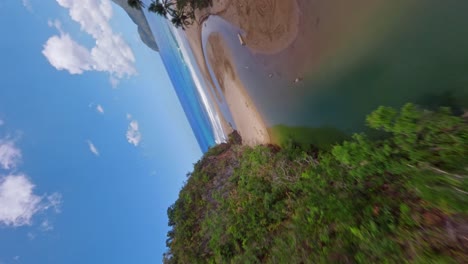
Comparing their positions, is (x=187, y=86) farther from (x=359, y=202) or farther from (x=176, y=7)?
(x=359, y=202)

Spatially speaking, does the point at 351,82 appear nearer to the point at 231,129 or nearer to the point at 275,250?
the point at 275,250

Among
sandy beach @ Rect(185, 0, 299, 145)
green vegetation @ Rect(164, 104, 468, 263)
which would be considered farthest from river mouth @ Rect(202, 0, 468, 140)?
green vegetation @ Rect(164, 104, 468, 263)

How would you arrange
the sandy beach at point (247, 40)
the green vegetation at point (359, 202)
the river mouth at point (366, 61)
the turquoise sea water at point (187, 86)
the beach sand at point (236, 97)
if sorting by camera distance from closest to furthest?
the green vegetation at point (359, 202), the river mouth at point (366, 61), the sandy beach at point (247, 40), the beach sand at point (236, 97), the turquoise sea water at point (187, 86)

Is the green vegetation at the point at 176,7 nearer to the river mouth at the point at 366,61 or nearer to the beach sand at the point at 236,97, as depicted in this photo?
the beach sand at the point at 236,97

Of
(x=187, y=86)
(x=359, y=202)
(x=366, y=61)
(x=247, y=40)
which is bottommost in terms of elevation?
(x=359, y=202)

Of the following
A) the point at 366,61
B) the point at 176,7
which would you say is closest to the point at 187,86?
the point at 176,7

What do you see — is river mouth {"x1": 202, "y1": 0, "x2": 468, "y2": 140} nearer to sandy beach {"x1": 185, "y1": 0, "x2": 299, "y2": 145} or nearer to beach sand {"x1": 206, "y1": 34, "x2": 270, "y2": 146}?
sandy beach {"x1": 185, "y1": 0, "x2": 299, "y2": 145}

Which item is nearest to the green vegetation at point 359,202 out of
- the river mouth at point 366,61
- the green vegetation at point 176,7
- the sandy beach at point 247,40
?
the river mouth at point 366,61
